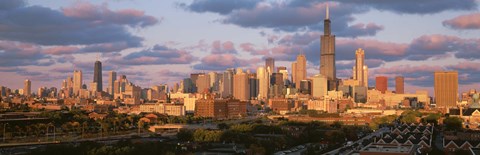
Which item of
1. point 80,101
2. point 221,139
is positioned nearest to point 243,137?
point 221,139

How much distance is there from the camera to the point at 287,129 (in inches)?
2948

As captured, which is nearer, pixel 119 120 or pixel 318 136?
pixel 318 136

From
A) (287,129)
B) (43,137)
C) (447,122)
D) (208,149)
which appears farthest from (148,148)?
(447,122)

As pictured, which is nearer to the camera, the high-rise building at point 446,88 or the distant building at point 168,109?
the distant building at point 168,109

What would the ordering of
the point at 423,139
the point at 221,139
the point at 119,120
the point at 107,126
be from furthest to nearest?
the point at 119,120, the point at 107,126, the point at 221,139, the point at 423,139

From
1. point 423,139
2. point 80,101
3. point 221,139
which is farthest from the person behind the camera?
point 80,101

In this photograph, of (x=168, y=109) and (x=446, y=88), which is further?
(x=446, y=88)

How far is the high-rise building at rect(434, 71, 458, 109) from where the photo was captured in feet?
601

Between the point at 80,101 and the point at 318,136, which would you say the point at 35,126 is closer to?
the point at 318,136

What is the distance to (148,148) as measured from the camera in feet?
140

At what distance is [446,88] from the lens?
18512 cm

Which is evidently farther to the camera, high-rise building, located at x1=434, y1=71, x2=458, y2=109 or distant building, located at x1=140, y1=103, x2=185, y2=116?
high-rise building, located at x1=434, y1=71, x2=458, y2=109

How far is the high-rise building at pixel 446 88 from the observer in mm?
183125

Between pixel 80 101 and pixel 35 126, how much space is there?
101 meters
